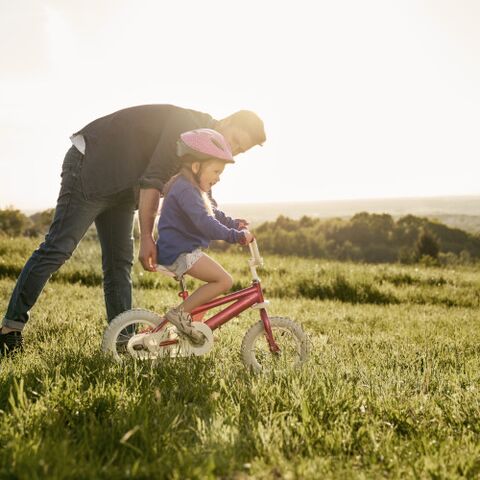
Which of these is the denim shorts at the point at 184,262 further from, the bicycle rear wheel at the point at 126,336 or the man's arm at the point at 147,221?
the bicycle rear wheel at the point at 126,336

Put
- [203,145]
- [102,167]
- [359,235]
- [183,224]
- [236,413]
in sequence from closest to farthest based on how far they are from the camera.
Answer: [236,413]
[203,145]
[183,224]
[102,167]
[359,235]

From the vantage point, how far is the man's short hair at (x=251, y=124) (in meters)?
3.66

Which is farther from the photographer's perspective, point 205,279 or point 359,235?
point 359,235

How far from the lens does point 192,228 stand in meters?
3.64

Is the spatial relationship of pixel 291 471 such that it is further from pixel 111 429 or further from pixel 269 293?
pixel 269 293

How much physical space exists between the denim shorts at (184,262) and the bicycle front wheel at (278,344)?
685mm

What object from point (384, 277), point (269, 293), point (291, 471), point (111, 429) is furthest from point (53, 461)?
point (384, 277)

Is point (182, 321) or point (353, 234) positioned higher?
point (182, 321)

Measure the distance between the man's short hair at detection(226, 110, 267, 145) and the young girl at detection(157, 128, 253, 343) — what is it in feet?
0.73

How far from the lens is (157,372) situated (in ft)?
10.9

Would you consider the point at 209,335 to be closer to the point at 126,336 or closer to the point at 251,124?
the point at 126,336

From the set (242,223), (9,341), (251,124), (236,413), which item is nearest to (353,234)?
(242,223)

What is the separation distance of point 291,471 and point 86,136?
2.74 meters

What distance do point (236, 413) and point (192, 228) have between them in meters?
1.37
